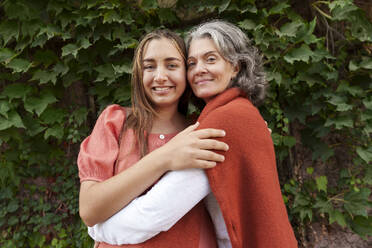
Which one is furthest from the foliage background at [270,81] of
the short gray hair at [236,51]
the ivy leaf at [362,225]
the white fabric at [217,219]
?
the white fabric at [217,219]

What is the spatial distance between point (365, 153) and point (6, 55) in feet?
8.20

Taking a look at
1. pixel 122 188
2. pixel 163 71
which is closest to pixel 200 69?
pixel 163 71

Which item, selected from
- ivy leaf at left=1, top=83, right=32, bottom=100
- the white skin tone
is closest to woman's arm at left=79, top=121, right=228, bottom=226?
the white skin tone

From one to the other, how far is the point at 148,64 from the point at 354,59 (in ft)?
4.73

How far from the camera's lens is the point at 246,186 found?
2.99ft

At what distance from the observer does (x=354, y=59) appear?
5.88 ft

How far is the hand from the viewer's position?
2.74 feet

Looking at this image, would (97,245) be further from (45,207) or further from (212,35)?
(45,207)

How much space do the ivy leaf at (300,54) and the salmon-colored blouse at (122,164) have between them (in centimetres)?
99

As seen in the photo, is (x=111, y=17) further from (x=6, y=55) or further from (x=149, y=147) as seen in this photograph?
(x=149, y=147)

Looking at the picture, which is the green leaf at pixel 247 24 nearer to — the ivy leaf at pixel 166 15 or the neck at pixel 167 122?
the ivy leaf at pixel 166 15

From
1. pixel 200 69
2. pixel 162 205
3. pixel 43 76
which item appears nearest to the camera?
pixel 162 205

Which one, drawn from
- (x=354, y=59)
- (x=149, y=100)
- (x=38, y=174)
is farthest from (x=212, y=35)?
(x=38, y=174)

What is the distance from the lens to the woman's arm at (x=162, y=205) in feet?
2.69
